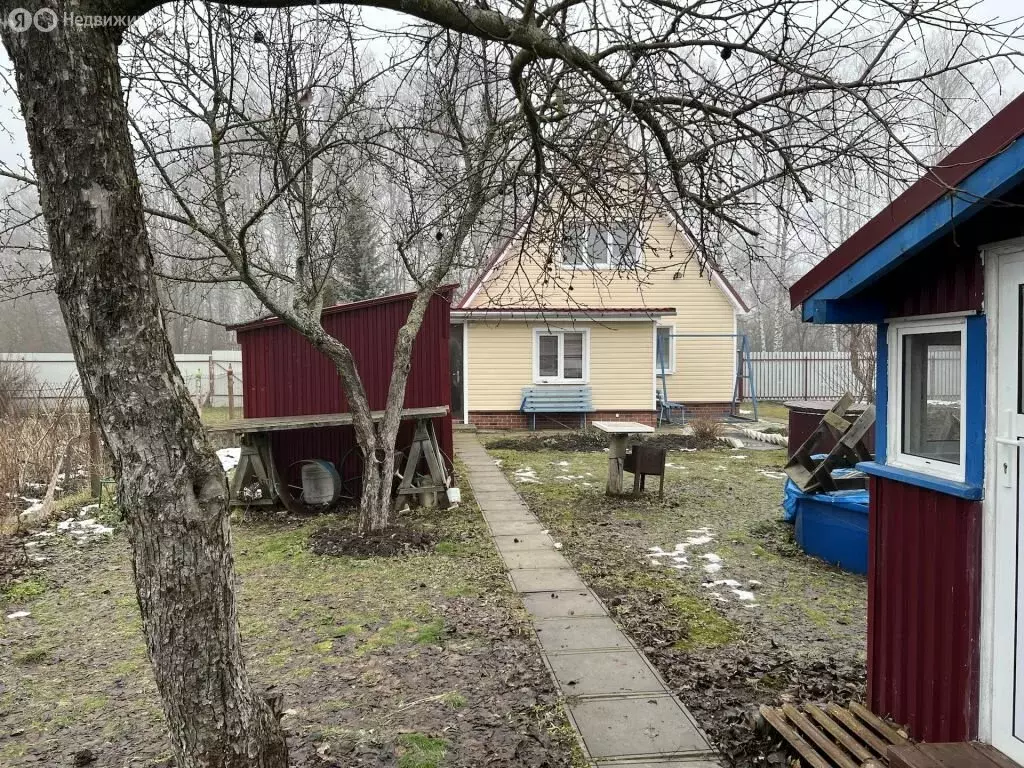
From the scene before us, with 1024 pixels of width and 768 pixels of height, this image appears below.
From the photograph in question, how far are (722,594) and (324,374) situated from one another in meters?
6.25

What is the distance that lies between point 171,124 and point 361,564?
15.1 feet

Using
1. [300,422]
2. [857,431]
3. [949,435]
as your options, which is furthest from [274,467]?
[949,435]

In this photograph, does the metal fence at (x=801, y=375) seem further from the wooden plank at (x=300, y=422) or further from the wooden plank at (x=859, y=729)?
the wooden plank at (x=859, y=729)

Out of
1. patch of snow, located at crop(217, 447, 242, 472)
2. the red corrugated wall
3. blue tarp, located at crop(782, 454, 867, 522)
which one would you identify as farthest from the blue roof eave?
patch of snow, located at crop(217, 447, 242, 472)

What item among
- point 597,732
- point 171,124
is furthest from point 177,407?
point 171,124

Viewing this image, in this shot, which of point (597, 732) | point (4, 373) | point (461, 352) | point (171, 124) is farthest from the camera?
point (461, 352)

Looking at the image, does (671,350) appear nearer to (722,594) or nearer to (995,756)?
(722,594)

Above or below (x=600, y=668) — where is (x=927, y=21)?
above

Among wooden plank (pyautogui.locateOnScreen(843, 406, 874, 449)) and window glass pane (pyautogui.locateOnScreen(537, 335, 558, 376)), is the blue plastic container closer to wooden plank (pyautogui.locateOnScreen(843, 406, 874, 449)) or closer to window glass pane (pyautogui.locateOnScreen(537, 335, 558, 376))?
wooden plank (pyautogui.locateOnScreen(843, 406, 874, 449))

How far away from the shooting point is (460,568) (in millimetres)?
6703

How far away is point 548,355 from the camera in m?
17.9

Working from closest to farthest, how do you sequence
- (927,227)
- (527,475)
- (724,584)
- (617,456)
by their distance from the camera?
(927,227)
(724,584)
(617,456)
(527,475)

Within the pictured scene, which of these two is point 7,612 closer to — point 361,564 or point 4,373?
point 361,564

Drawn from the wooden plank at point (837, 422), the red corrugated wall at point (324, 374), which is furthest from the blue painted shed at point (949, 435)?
the red corrugated wall at point (324, 374)
